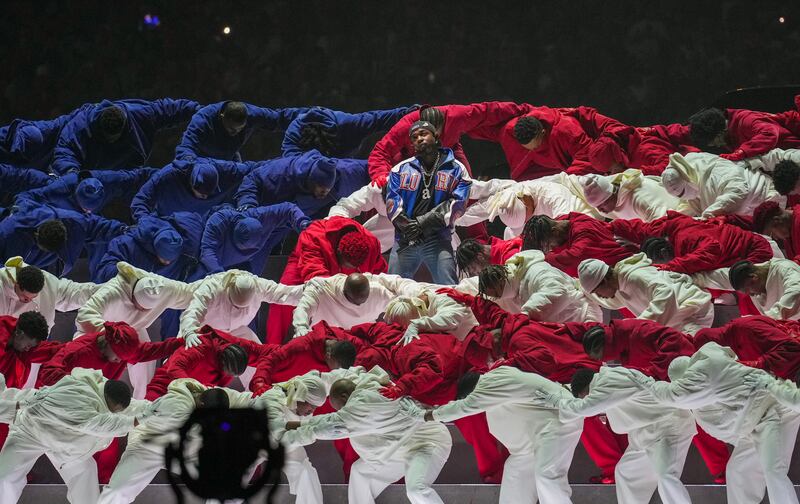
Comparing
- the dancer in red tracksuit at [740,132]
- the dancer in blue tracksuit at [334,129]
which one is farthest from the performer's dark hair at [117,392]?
the dancer in red tracksuit at [740,132]

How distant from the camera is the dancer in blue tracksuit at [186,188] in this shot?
8148mm

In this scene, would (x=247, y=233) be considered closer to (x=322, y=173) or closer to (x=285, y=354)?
(x=322, y=173)

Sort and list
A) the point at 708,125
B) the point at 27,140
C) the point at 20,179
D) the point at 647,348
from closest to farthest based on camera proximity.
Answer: the point at 647,348, the point at 708,125, the point at 20,179, the point at 27,140

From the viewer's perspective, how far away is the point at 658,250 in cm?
705

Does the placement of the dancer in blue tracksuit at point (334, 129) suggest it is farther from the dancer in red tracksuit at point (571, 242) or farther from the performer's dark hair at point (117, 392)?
the performer's dark hair at point (117, 392)

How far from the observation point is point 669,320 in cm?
652

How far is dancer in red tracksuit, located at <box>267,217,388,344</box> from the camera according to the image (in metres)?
7.38

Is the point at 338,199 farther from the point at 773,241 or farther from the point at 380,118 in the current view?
the point at 773,241

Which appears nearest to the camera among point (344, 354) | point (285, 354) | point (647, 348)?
point (647, 348)

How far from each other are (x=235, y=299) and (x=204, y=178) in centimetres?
134

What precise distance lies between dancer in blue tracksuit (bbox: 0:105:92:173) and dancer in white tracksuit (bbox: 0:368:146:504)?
291 centimetres

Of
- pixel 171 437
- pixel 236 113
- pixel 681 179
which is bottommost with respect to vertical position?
pixel 171 437

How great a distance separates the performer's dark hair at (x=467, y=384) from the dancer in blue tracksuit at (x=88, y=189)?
10.4 ft

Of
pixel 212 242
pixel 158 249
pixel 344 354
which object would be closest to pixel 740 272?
A: pixel 344 354
